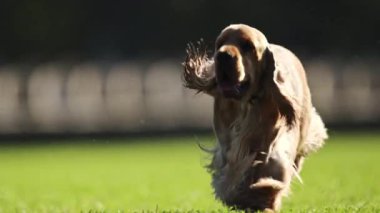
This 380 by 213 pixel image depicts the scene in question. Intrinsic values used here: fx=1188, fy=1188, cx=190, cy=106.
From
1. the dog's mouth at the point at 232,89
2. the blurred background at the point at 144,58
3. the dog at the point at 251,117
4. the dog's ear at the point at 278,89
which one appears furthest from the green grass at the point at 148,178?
the blurred background at the point at 144,58

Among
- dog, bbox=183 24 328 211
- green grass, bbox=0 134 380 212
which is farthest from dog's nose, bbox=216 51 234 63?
green grass, bbox=0 134 380 212

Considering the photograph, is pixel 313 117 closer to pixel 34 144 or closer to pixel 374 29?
pixel 34 144

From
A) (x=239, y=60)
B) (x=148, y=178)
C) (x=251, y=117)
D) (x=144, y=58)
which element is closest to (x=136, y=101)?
(x=144, y=58)

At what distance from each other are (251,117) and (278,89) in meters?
0.25

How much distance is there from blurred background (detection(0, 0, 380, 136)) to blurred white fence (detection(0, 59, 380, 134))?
0.08ft

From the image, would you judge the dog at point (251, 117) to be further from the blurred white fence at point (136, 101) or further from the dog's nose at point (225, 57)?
the blurred white fence at point (136, 101)

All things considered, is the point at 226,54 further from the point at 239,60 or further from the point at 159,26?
the point at 159,26

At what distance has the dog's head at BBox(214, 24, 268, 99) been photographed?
7098 mm

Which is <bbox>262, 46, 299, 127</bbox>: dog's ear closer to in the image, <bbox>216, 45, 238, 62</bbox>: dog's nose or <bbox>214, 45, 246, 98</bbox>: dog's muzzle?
<bbox>214, 45, 246, 98</bbox>: dog's muzzle

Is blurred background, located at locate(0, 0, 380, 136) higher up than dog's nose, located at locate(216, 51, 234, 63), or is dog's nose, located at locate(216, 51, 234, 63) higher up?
dog's nose, located at locate(216, 51, 234, 63)

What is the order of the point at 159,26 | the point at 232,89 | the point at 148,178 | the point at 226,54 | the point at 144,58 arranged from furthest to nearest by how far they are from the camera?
the point at 159,26
the point at 144,58
the point at 148,178
the point at 232,89
the point at 226,54

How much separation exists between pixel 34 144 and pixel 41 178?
351 inches

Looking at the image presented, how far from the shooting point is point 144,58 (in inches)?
1281

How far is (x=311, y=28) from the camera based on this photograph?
3291 cm
